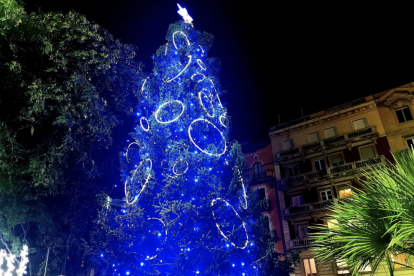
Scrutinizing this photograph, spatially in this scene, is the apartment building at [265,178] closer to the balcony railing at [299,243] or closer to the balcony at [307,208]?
the balcony railing at [299,243]

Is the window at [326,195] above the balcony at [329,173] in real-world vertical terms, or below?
below

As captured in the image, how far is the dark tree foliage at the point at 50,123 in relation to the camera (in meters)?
9.08

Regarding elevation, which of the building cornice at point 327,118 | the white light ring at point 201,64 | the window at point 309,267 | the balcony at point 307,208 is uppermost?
the building cornice at point 327,118

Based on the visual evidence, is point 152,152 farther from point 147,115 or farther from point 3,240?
point 3,240

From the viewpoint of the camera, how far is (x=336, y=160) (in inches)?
877

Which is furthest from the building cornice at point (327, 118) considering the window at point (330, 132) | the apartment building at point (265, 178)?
the apartment building at point (265, 178)

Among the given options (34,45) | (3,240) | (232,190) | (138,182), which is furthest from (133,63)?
(3,240)

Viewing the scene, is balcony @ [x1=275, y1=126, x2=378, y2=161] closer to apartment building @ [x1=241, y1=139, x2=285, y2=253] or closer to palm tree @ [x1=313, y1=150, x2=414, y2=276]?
apartment building @ [x1=241, y1=139, x2=285, y2=253]

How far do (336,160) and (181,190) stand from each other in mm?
17739

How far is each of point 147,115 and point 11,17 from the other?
5.65m

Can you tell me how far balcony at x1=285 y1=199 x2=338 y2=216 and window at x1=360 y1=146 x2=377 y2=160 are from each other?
4.37 metres

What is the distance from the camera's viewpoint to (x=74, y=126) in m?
10.2

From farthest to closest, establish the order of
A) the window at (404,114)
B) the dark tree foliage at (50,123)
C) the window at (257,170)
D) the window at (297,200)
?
1. the window at (257,170)
2. the window at (297,200)
3. the window at (404,114)
4. the dark tree foliage at (50,123)

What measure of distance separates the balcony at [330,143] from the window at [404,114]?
2.13 metres
